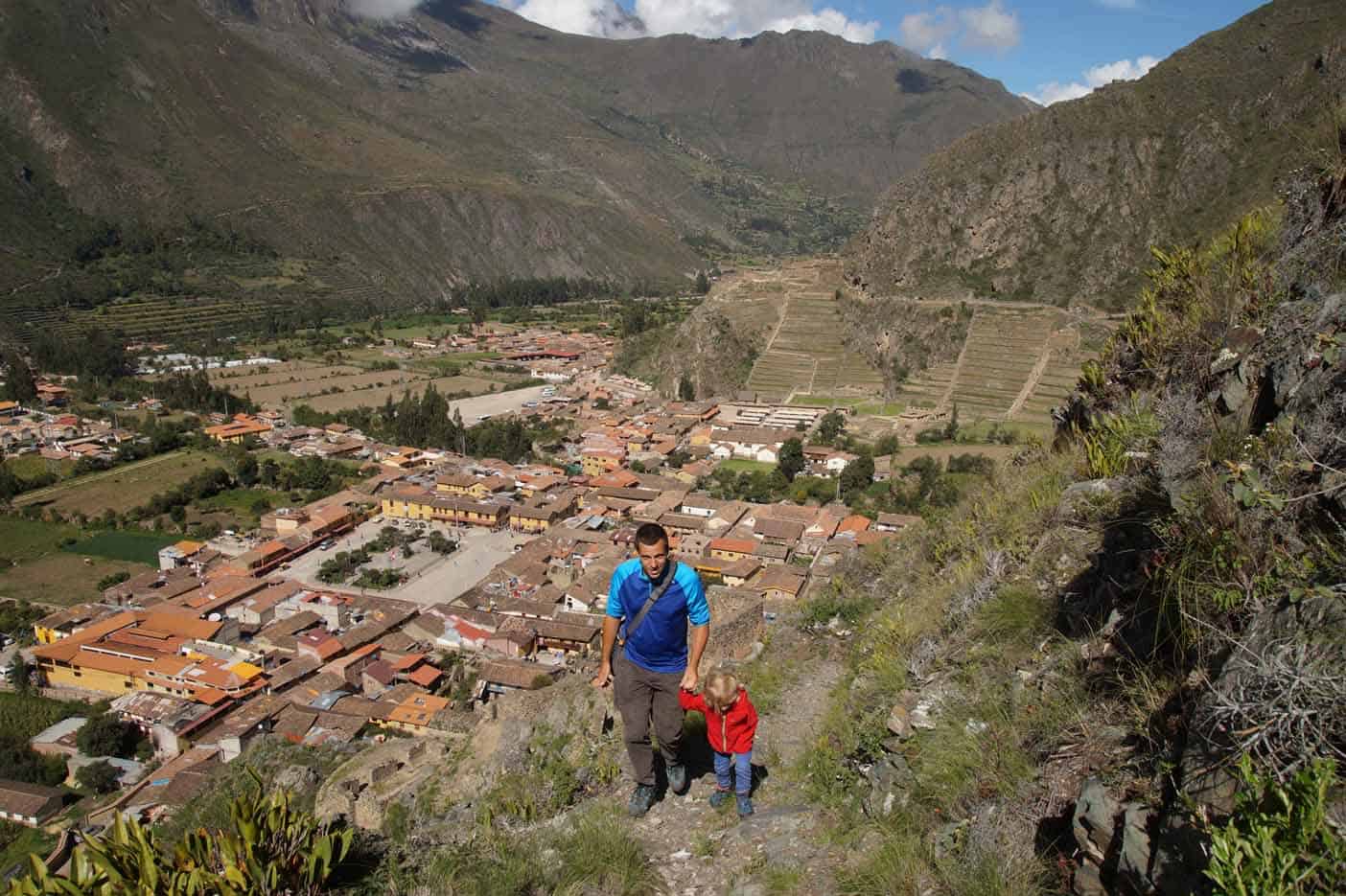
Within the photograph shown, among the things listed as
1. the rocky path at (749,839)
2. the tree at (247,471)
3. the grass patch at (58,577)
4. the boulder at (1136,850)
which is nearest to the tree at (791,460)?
the tree at (247,471)

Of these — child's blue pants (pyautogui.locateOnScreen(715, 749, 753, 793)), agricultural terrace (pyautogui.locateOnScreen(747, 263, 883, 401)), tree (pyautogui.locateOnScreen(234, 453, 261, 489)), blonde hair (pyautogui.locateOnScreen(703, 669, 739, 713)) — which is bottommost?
tree (pyautogui.locateOnScreen(234, 453, 261, 489))

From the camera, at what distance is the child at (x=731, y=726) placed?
4.10 metres

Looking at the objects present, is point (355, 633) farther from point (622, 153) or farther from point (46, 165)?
point (622, 153)

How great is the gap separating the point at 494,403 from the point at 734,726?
51.5 metres

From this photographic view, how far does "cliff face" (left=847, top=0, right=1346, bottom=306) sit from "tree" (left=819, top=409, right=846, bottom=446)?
18.8m

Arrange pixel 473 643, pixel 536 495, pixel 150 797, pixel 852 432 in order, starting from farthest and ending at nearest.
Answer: pixel 852 432
pixel 536 495
pixel 473 643
pixel 150 797

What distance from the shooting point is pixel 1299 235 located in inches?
181

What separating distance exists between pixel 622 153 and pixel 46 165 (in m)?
117

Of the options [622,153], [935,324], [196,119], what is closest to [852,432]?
[935,324]

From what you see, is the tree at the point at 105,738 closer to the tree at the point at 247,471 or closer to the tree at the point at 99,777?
the tree at the point at 99,777

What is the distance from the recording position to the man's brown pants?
13.9 ft

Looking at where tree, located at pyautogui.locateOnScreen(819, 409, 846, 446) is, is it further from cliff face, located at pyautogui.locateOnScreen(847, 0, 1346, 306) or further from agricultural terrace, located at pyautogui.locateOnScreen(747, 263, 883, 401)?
cliff face, located at pyautogui.locateOnScreen(847, 0, 1346, 306)

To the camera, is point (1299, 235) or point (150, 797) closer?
point (1299, 235)

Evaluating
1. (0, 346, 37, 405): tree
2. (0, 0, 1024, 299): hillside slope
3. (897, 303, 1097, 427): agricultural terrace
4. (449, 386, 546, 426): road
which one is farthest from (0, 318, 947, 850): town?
(0, 0, 1024, 299): hillside slope
